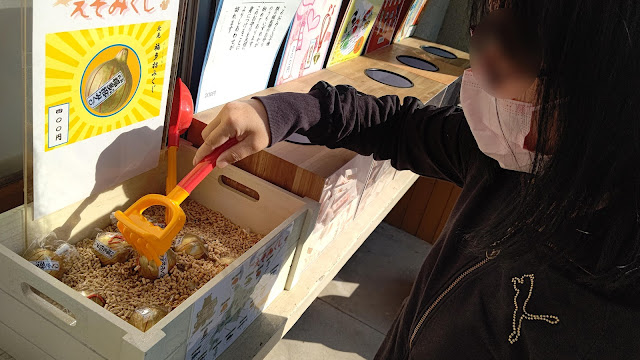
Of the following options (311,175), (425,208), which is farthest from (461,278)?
(425,208)

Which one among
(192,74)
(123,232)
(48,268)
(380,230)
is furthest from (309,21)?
(380,230)

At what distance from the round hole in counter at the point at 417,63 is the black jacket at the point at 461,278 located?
0.97m

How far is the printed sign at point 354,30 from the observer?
161cm

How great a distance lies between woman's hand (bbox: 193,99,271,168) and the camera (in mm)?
830

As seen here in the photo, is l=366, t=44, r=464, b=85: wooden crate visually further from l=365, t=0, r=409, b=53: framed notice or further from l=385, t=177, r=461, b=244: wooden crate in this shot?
l=385, t=177, r=461, b=244: wooden crate

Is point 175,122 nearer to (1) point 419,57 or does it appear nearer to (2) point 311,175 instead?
(2) point 311,175

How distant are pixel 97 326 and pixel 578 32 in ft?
2.08

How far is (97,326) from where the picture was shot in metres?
0.65

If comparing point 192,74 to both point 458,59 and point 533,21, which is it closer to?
point 533,21

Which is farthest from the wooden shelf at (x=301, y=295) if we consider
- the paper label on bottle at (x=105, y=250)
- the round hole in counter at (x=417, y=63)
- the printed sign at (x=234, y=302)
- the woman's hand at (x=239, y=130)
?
the round hole in counter at (x=417, y=63)

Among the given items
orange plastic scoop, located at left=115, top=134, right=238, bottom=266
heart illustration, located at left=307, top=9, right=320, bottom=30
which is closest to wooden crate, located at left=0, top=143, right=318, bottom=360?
orange plastic scoop, located at left=115, top=134, right=238, bottom=266

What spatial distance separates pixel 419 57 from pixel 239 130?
4.76 feet

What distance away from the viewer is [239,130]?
2.72 ft

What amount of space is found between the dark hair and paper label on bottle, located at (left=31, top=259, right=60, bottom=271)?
66 centimetres
